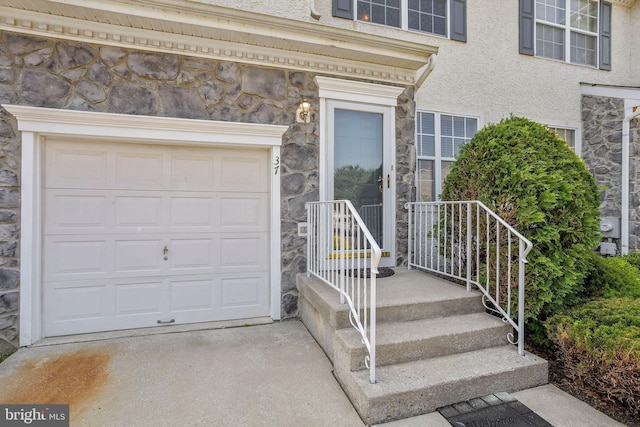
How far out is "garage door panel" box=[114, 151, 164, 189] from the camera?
11.6 feet

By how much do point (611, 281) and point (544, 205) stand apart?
1326mm

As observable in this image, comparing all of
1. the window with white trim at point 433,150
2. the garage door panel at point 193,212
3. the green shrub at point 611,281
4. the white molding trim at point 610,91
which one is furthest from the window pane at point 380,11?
the green shrub at point 611,281

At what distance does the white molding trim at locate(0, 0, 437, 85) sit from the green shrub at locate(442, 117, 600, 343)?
175 centimetres

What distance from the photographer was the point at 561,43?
20.4ft

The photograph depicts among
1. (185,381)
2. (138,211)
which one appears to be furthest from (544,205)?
(138,211)

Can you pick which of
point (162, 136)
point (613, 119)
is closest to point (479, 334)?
point (162, 136)

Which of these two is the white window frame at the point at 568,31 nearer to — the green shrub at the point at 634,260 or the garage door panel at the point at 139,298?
the green shrub at the point at 634,260

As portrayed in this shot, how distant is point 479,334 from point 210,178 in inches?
126

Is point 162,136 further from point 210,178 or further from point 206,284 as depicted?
point 206,284

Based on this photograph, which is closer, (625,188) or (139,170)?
(139,170)

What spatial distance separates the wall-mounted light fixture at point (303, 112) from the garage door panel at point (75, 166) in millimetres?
2174

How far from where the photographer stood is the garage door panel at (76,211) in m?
3.33

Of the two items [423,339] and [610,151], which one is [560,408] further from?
[610,151]

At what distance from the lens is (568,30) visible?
6.21 m
